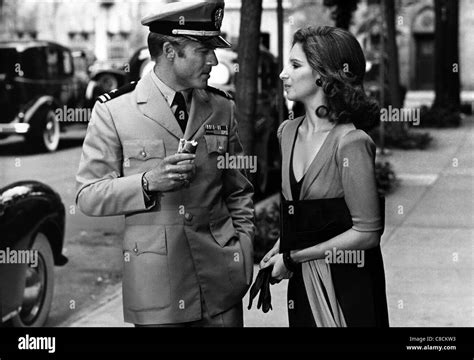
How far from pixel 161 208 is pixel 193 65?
50 centimetres

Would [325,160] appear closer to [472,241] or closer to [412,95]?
[472,241]

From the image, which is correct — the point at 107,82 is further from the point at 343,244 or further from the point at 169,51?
the point at 343,244

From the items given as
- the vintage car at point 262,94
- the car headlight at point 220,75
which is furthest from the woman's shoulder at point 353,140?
the car headlight at point 220,75

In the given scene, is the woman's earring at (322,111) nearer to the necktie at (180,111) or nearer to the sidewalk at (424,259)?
the necktie at (180,111)

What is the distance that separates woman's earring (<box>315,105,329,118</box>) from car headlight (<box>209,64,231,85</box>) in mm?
7741

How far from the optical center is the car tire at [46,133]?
1485 cm

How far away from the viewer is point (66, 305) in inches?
273

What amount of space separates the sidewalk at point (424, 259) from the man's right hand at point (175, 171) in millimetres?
2831

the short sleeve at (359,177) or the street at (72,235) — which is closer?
the short sleeve at (359,177)

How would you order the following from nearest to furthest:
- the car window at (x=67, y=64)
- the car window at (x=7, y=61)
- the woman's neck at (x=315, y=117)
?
the woman's neck at (x=315, y=117), the car window at (x=7, y=61), the car window at (x=67, y=64)

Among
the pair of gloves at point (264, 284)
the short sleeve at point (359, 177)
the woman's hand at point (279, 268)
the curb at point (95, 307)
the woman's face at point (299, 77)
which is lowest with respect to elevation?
the curb at point (95, 307)

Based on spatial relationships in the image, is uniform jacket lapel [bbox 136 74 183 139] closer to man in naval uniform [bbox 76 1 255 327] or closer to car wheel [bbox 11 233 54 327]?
man in naval uniform [bbox 76 1 255 327]

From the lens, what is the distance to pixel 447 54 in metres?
21.0

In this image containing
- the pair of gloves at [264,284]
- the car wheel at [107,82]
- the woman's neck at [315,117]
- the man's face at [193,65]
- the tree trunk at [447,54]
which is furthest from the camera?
the tree trunk at [447,54]
